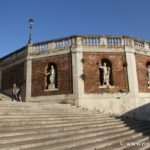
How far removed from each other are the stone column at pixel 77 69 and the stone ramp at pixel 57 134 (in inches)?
217

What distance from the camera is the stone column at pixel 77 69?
64.7 ft

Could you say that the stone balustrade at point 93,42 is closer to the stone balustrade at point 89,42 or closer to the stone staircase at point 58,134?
the stone balustrade at point 89,42

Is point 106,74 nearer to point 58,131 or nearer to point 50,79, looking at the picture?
point 50,79

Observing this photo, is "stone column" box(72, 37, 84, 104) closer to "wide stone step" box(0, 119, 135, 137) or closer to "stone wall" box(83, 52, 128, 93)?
"stone wall" box(83, 52, 128, 93)

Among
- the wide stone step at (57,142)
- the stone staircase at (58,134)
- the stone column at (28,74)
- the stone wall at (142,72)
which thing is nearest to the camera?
the wide stone step at (57,142)

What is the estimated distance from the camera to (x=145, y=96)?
2061cm

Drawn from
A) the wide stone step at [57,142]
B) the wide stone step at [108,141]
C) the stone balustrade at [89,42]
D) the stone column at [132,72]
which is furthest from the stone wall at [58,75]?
the wide stone step at [57,142]

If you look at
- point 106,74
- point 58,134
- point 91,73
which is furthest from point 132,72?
point 58,134

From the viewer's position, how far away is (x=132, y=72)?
20.5 meters

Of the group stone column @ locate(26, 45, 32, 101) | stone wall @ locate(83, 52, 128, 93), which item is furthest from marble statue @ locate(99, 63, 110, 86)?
stone column @ locate(26, 45, 32, 101)

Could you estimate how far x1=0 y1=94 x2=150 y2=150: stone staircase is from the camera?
8500mm

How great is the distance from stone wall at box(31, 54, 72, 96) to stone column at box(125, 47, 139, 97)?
4845 mm

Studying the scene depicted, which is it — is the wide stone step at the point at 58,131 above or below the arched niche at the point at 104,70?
below

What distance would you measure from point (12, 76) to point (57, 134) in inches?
565
